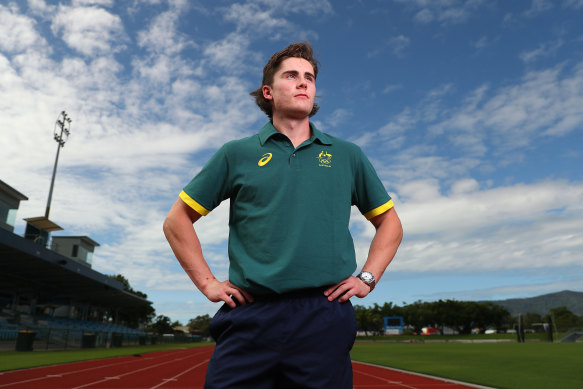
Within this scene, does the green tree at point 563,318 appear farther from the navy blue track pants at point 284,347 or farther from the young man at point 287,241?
the navy blue track pants at point 284,347

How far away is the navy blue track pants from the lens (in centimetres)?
171

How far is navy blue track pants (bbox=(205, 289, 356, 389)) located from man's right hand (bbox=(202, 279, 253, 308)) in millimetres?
41

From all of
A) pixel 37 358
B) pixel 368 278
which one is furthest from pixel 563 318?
pixel 368 278

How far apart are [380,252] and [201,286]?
0.84 meters

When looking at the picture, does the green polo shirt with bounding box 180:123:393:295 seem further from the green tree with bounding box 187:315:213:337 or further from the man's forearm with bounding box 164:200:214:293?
the green tree with bounding box 187:315:213:337

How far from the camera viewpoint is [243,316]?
176cm

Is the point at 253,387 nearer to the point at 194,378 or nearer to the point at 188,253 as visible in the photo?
the point at 188,253

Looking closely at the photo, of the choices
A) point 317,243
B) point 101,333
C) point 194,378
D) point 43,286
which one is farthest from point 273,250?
point 43,286

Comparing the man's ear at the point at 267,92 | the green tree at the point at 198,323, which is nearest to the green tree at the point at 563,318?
the green tree at the point at 198,323

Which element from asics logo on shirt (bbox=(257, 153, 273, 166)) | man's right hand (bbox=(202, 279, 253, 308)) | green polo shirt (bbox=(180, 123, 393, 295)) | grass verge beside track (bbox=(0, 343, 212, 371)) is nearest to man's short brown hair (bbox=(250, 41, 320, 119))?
green polo shirt (bbox=(180, 123, 393, 295))

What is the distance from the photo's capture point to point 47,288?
139 ft

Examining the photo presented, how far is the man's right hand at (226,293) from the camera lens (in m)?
1.82

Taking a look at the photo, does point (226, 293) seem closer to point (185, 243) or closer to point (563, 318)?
point (185, 243)

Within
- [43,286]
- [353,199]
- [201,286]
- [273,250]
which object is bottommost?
[201,286]
